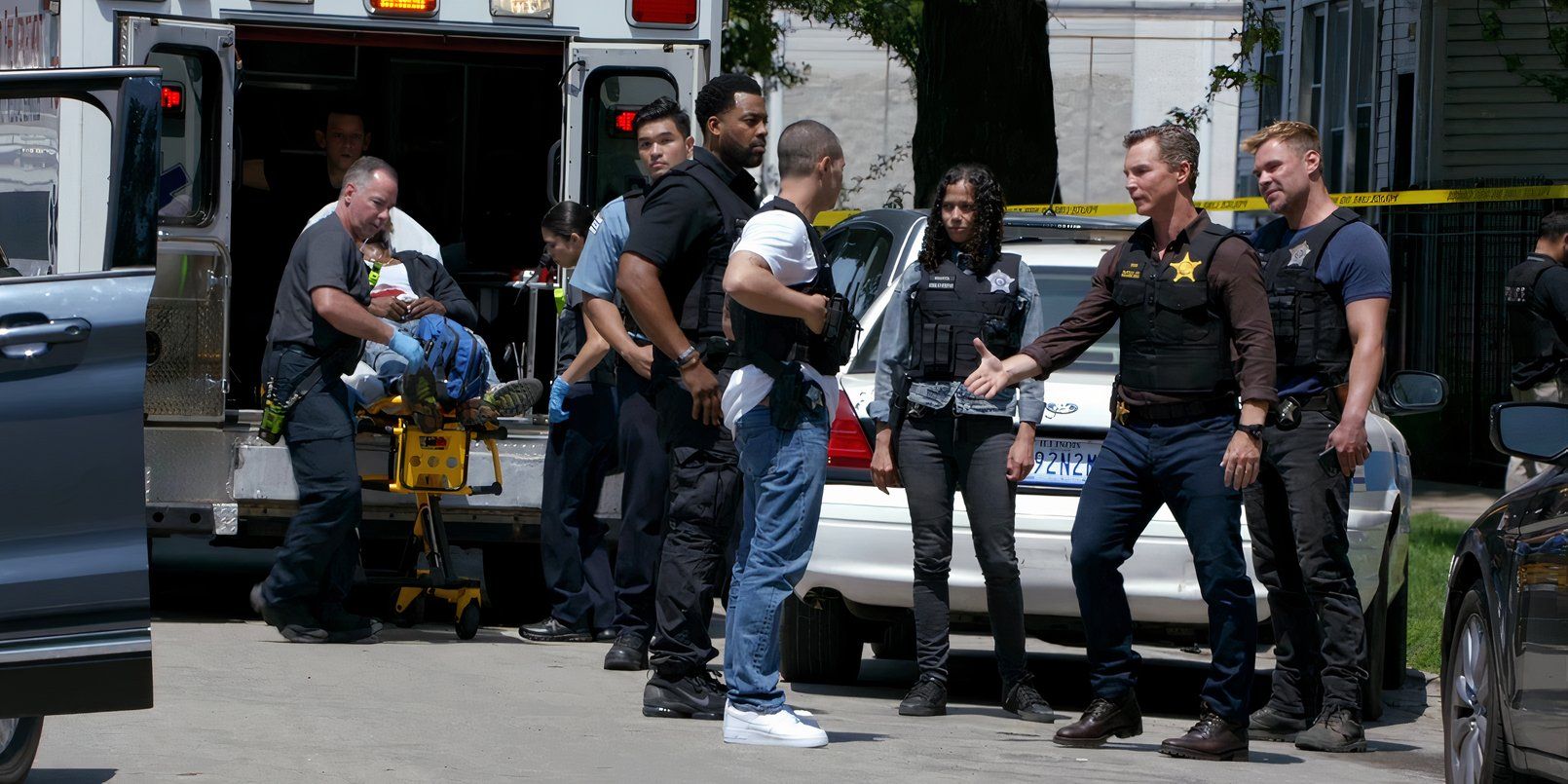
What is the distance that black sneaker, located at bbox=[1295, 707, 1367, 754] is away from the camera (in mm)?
6992

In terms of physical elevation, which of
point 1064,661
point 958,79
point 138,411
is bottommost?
point 1064,661

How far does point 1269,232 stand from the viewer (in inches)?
290

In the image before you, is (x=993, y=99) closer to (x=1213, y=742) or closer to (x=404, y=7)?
(x=404, y=7)

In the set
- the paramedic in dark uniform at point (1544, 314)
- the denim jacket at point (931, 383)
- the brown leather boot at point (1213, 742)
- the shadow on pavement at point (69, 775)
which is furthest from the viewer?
the paramedic in dark uniform at point (1544, 314)

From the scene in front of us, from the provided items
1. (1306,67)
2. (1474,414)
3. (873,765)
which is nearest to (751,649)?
(873,765)

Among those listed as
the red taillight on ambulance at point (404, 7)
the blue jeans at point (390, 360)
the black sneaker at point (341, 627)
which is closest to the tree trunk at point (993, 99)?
the red taillight on ambulance at point (404, 7)

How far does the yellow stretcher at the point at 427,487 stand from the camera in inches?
348

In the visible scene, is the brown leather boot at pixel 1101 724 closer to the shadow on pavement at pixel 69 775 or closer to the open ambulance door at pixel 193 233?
the shadow on pavement at pixel 69 775

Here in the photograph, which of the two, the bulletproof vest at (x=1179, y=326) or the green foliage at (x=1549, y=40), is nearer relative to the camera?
the bulletproof vest at (x=1179, y=326)

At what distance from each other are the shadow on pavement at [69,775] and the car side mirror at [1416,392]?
4373 mm

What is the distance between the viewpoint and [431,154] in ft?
41.5

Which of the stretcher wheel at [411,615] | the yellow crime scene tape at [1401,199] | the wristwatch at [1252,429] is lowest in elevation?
the stretcher wheel at [411,615]

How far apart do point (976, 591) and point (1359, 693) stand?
52.5 inches

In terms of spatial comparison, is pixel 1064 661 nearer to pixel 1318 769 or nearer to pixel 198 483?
pixel 1318 769
